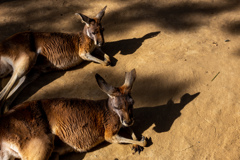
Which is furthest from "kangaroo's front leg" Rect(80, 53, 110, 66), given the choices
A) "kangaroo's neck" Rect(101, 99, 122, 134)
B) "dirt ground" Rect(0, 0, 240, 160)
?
"kangaroo's neck" Rect(101, 99, 122, 134)

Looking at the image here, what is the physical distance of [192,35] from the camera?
5.62 metres

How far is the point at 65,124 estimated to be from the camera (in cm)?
371

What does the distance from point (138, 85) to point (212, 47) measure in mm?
1595

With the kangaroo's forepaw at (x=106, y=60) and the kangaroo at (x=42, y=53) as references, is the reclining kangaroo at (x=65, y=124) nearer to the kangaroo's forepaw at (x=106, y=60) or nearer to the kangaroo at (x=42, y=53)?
the kangaroo at (x=42, y=53)

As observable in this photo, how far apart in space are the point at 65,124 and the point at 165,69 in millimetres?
1986

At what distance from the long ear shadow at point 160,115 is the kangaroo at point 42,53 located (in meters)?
1.27

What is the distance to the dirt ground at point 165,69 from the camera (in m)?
3.97

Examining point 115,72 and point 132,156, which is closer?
point 132,156

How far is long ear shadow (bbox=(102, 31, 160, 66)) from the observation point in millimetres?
5445

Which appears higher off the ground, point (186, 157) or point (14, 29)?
point (14, 29)

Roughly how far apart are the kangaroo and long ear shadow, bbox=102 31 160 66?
25 cm

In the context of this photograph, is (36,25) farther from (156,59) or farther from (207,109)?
(207,109)

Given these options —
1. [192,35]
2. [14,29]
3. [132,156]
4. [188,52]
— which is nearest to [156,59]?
[188,52]

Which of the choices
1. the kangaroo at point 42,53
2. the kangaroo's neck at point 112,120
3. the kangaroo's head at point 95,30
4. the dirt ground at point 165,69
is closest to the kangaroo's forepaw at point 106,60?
the kangaroo at point 42,53
